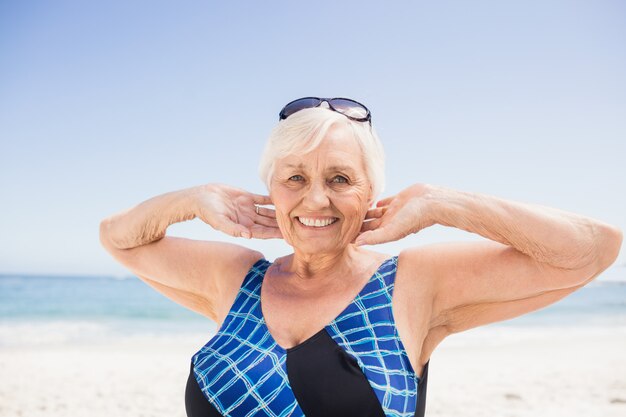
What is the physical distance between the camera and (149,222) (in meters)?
2.74

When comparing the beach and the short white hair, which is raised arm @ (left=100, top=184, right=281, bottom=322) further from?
the beach

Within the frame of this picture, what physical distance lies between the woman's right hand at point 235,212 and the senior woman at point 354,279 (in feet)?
0.04

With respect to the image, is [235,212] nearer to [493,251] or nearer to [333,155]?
[333,155]

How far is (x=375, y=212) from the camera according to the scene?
2439mm

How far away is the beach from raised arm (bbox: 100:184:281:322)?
182 inches

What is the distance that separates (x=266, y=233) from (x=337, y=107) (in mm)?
678

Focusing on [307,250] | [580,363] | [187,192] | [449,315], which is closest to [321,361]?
[307,250]

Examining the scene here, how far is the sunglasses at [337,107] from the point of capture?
7.63 ft

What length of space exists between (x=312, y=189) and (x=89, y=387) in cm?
781

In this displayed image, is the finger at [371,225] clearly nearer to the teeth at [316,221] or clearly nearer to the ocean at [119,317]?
the teeth at [316,221]

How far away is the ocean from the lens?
16328 mm

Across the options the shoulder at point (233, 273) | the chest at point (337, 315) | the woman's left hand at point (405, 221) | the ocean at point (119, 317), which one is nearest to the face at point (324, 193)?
the woman's left hand at point (405, 221)

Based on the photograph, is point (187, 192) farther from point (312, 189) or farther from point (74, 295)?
point (74, 295)

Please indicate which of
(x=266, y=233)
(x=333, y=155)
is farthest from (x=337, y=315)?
(x=333, y=155)
